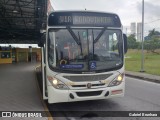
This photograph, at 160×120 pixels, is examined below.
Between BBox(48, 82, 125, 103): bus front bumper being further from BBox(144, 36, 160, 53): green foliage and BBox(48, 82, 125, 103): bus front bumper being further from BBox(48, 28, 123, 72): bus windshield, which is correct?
BBox(144, 36, 160, 53): green foliage

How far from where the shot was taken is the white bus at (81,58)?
23.7 ft

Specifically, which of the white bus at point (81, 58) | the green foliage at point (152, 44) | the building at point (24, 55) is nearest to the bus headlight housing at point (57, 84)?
the white bus at point (81, 58)

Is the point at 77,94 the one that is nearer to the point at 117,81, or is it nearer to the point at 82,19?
the point at 117,81

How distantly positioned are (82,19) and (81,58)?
1188 millimetres

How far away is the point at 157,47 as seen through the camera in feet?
253

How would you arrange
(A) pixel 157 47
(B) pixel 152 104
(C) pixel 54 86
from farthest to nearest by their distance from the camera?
1. (A) pixel 157 47
2. (B) pixel 152 104
3. (C) pixel 54 86

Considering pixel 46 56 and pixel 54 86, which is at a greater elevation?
pixel 46 56

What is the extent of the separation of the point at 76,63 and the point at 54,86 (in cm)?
91

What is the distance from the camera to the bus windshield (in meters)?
7.30

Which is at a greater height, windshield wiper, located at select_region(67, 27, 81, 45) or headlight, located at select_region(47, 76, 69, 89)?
windshield wiper, located at select_region(67, 27, 81, 45)

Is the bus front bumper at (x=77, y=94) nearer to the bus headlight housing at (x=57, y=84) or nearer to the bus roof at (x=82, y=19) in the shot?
the bus headlight housing at (x=57, y=84)

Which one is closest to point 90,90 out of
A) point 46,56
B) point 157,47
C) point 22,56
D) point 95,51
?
point 95,51

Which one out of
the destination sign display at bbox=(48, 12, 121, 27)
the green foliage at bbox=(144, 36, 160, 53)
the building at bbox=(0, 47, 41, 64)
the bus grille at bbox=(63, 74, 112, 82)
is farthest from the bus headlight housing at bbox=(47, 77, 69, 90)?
the green foliage at bbox=(144, 36, 160, 53)

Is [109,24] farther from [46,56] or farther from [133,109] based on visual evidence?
[133,109]
